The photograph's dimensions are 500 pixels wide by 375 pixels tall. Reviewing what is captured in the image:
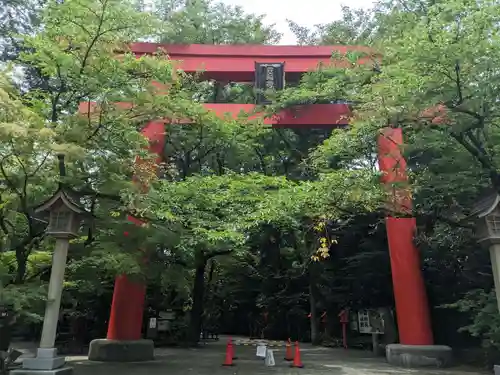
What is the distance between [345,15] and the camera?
20.9 metres

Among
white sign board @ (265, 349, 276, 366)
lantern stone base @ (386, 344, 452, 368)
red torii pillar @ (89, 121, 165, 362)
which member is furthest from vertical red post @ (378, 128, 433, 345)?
red torii pillar @ (89, 121, 165, 362)

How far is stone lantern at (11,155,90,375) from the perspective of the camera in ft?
27.8

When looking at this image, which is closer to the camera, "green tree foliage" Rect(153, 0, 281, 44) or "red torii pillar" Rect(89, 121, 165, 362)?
"red torii pillar" Rect(89, 121, 165, 362)

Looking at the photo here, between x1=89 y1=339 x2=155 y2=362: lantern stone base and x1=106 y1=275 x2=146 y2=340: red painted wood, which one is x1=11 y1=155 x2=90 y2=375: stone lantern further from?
x1=106 y1=275 x2=146 y2=340: red painted wood

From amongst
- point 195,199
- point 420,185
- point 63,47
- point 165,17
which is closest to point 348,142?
point 420,185

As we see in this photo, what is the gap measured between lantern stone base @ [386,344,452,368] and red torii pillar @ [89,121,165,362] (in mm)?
7795

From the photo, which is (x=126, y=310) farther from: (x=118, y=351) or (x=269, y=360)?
(x=269, y=360)

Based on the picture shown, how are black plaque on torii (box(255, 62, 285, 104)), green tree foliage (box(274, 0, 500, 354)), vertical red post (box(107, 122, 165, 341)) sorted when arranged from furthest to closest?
1. black plaque on torii (box(255, 62, 285, 104))
2. vertical red post (box(107, 122, 165, 341))
3. green tree foliage (box(274, 0, 500, 354))

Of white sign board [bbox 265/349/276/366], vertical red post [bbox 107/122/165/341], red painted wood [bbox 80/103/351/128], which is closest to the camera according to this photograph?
white sign board [bbox 265/349/276/366]

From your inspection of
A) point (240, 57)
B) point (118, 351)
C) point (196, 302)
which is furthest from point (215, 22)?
point (118, 351)

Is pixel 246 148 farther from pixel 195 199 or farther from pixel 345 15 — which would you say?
pixel 345 15

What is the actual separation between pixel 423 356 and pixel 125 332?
9.08m

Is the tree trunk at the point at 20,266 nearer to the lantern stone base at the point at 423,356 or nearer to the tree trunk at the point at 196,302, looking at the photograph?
the tree trunk at the point at 196,302

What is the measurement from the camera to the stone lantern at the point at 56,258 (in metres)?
8.47
